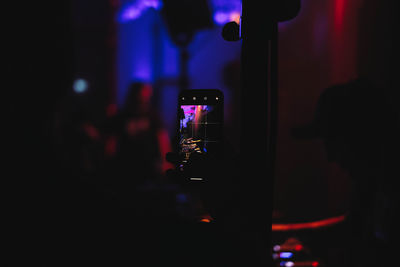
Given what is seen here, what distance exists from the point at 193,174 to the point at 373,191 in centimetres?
49

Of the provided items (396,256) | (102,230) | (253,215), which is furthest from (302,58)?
(102,230)

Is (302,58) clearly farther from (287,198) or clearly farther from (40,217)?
(40,217)

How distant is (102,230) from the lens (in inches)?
13.1

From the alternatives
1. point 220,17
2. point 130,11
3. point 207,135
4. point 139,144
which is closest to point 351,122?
point 207,135

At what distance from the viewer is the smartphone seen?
1.60ft

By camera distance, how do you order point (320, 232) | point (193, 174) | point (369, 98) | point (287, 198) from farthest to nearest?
point (287, 198) → point (320, 232) → point (369, 98) → point (193, 174)

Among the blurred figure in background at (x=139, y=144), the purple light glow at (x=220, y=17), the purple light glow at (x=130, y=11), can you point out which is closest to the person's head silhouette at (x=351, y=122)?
the blurred figure in background at (x=139, y=144)

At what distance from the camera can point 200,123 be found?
0.51 meters

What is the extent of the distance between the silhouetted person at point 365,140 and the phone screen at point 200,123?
17 centimetres

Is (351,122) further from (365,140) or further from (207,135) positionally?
(207,135)

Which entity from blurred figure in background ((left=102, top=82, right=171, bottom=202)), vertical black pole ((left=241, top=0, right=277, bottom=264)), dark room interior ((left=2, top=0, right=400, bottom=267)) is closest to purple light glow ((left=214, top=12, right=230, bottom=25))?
dark room interior ((left=2, top=0, right=400, bottom=267))

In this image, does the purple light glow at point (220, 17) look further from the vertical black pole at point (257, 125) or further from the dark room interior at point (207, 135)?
the vertical black pole at point (257, 125)

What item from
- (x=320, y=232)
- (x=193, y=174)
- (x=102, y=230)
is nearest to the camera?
(x=102, y=230)

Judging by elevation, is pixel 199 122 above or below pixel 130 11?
below
